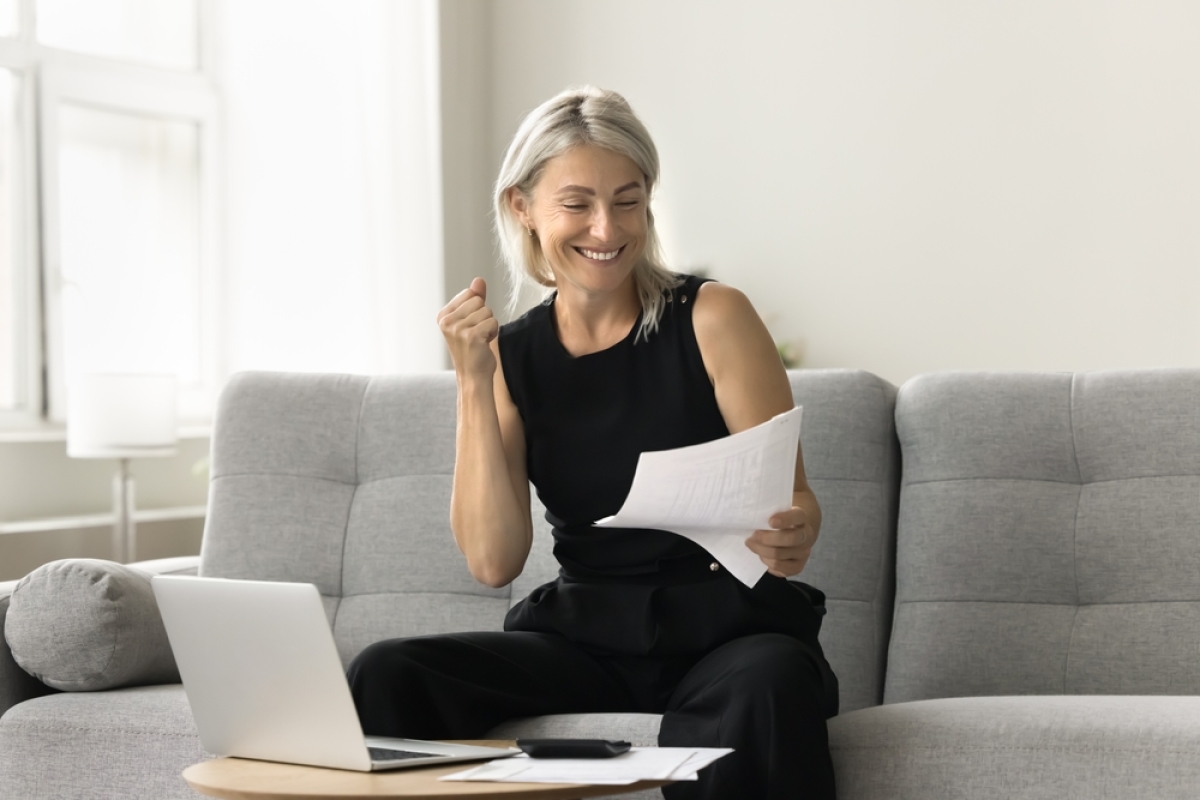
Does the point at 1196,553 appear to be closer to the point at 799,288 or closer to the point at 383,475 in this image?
the point at 383,475

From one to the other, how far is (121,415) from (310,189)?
1.22m

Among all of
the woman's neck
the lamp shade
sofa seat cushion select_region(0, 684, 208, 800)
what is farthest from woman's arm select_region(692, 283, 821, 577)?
the lamp shade

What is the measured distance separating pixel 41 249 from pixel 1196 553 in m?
3.28

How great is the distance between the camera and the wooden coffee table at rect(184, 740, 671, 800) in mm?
995

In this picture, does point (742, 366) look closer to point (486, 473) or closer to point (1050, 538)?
point (486, 473)

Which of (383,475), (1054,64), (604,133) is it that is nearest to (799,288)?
(1054,64)

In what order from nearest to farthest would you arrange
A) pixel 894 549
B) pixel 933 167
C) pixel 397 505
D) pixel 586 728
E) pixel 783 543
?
pixel 783 543
pixel 586 728
pixel 894 549
pixel 397 505
pixel 933 167

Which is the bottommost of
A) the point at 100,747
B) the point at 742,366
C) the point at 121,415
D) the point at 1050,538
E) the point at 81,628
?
the point at 100,747

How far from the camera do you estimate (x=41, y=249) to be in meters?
3.79

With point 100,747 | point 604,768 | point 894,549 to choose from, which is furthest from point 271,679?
point 894,549

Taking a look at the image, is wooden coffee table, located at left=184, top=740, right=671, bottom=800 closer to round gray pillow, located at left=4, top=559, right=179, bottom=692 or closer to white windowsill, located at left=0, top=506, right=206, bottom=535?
round gray pillow, located at left=4, top=559, right=179, bottom=692

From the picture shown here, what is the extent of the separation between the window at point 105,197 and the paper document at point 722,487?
109 inches

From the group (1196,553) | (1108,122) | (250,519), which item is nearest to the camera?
(1196,553)

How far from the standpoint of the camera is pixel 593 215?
1659 mm
